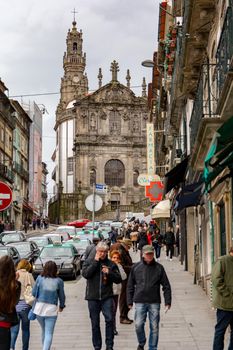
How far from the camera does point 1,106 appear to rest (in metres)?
64.6

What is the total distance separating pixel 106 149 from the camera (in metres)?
90.0

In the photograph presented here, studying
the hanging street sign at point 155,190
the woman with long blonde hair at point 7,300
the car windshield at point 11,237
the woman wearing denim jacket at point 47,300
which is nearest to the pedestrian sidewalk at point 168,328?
the woman wearing denim jacket at point 47,300

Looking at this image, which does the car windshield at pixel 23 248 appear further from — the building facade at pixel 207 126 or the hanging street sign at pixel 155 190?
the hanging street sign at pixel 155 190

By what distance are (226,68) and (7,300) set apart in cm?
555

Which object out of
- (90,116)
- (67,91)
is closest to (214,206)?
(90,116)

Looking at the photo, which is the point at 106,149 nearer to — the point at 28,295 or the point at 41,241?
the point at 41,241

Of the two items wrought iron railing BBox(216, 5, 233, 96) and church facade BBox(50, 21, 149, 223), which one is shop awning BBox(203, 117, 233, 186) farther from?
church facade BBox(50, 21, 149, 223)

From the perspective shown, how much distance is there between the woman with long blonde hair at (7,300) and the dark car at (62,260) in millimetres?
16136

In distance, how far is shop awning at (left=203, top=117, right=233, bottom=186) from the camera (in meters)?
6.54

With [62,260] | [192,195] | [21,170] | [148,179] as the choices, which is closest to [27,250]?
[62,260]

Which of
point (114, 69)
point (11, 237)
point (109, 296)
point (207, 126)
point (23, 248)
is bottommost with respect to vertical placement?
point (109, 296)

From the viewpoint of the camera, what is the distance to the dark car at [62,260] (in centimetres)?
2194

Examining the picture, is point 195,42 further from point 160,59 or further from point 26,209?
point 26,209

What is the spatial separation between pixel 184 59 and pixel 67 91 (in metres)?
94.8
